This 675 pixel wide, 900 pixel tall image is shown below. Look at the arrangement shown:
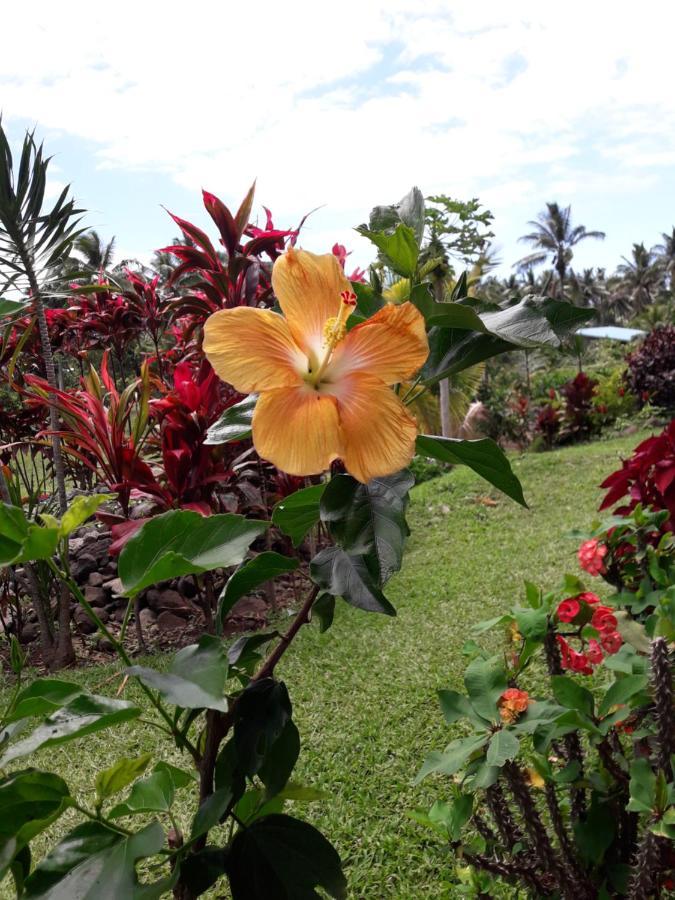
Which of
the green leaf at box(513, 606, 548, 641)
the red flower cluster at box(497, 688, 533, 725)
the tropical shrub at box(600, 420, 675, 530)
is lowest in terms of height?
the red flower cluster at box(497, 688, 533, 725)

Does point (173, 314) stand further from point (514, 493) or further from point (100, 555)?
point (514, 493)

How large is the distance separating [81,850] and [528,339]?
0.52 metres

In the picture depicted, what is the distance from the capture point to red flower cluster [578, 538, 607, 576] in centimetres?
155

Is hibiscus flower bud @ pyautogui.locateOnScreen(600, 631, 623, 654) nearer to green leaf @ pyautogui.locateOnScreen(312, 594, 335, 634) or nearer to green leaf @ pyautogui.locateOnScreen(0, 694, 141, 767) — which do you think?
green leaf @ pyautogui.locateOnScreen(312, 594, 335, 634)

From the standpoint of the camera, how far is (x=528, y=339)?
51cm

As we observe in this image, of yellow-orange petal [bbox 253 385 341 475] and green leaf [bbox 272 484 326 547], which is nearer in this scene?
yellow-orange petal [bbox 253 385 341 475]

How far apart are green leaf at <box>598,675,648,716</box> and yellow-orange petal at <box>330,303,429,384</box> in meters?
0.72

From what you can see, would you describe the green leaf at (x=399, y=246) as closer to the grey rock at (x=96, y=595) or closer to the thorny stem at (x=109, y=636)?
the thorny stem at (x=109, y=636)

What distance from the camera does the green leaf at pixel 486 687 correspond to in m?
1.02

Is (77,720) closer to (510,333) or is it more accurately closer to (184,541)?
(184,541)

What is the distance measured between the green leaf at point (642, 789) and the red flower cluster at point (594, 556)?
0.64m

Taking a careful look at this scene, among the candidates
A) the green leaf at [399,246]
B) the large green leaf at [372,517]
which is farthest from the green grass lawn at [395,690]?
the green leaf at [399,246]

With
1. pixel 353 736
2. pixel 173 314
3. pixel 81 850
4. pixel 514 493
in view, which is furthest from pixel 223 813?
pixel 173 314

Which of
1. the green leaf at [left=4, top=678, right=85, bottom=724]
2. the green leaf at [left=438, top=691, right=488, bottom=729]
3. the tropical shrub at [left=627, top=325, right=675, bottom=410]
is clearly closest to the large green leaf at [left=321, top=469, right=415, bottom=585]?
the green leaf at [left=4, top=678, right=85, bottom=724]
